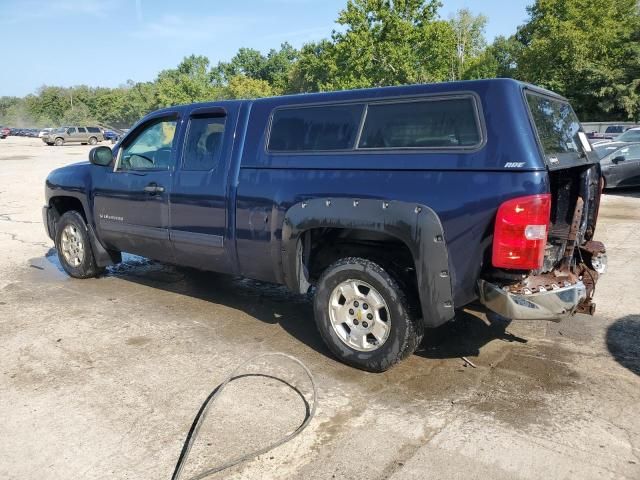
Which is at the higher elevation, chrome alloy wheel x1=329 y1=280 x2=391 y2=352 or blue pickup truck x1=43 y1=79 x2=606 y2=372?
blue pickup truck x1=43 y1=79 x2=606 y2=372

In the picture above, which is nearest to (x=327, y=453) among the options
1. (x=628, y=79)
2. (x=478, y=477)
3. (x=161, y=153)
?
(x=478, y=477)

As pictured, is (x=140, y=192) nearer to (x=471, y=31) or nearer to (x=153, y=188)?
(x=153, y=188)

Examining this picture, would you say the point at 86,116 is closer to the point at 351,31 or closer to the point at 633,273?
the point at 351,31

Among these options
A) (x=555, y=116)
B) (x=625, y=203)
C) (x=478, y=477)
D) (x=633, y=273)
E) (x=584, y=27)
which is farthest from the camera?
(x=584, y=27)

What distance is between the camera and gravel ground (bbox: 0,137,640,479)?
2887 millimetres

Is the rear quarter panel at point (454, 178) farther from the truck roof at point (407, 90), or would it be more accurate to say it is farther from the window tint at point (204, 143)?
the window tint at point (204, 143)

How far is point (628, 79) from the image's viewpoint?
38094 mm

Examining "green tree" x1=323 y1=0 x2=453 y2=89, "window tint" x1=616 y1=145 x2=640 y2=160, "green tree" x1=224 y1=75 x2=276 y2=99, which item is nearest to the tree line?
"green tree" x1=323 y1=0 x2=453 y2=89

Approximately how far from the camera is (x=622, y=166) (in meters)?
13.6

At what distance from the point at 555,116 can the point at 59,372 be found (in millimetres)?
4094

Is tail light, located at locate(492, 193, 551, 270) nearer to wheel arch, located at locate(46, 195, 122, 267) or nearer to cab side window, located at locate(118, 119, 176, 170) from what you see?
cab side window, located at locate(118, 119, 176, 170)

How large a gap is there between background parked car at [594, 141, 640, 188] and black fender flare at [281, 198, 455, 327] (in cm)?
1185

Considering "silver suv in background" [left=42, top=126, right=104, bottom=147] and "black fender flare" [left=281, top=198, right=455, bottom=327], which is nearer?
"black fender flare" [left=281, top=198, right=455, bottom=327]

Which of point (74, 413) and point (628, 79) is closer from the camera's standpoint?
point (74, 413)
